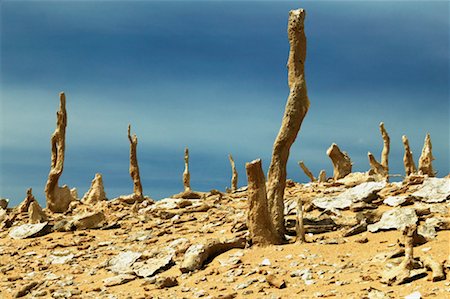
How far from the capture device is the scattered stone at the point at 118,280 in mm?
17844

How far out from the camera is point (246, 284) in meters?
15.0

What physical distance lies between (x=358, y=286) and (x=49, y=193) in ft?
73.2

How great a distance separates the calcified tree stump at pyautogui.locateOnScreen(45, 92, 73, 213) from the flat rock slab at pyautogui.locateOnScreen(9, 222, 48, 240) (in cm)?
499

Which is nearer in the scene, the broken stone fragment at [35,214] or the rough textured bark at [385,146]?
the broken stone fragment at [35,214]

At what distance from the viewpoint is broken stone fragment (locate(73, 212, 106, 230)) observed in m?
25.8

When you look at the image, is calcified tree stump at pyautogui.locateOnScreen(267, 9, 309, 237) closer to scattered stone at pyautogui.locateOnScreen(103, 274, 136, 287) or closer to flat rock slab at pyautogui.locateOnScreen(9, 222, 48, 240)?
scattered stone at pyautogui.locateOnScreen(103, 274, 136, 287)

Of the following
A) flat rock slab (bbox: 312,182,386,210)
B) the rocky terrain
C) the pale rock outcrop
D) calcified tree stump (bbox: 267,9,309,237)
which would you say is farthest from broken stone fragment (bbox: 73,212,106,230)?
the pale rock outcrop

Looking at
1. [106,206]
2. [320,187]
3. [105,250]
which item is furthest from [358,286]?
[106,206]

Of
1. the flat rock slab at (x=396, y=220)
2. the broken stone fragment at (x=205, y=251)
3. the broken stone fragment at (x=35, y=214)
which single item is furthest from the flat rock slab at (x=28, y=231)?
the flat rock slab at (x=396, y=220)

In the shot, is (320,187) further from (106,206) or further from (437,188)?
(106,206)

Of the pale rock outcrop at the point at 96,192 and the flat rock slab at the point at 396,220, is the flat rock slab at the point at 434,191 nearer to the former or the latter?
the flat rock slab at the point at 396,220

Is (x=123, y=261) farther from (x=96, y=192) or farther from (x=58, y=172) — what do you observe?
(x=96, y=192)

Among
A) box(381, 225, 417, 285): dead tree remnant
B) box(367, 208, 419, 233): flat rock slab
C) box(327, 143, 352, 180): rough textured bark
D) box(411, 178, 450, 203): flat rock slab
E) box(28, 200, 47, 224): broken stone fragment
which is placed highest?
box(327, 143, 352, 180): rough textured bark

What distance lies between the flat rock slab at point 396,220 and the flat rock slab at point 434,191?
242 cm
